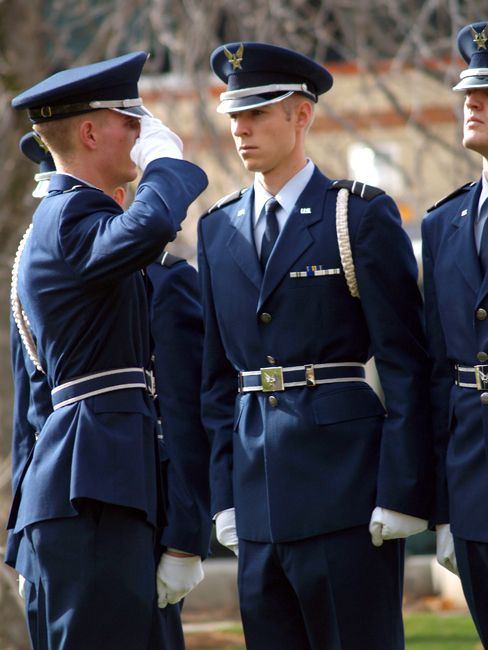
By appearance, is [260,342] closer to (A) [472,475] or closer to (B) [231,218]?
(B) [231,218]

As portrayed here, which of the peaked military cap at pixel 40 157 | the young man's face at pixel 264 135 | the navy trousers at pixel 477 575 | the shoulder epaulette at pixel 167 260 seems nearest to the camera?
the navy trousers at pixel 477 575

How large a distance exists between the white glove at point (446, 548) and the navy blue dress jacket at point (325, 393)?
0.31 ft

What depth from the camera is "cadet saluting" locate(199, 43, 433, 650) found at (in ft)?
9.71

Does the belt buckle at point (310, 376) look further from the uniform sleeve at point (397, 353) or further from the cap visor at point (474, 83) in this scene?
the cap visor at point (474, 83)

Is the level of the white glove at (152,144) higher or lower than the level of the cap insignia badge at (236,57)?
lower

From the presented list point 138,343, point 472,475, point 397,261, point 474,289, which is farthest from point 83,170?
point 472,475

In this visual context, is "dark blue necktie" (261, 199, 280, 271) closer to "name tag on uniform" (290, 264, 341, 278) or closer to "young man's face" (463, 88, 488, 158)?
"name tag on uniform" (290, 264, 341, 278)

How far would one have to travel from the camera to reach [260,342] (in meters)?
3.12

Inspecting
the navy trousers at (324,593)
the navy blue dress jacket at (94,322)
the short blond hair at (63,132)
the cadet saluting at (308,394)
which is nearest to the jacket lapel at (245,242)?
the cadet saluting at (308,394)

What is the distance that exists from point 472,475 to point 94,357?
115 centimetres

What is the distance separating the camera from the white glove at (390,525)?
9.55 ft

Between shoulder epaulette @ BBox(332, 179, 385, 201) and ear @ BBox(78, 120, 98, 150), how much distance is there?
2.60 ft

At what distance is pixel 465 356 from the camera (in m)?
2.95

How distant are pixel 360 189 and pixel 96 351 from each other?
0.99 metres
